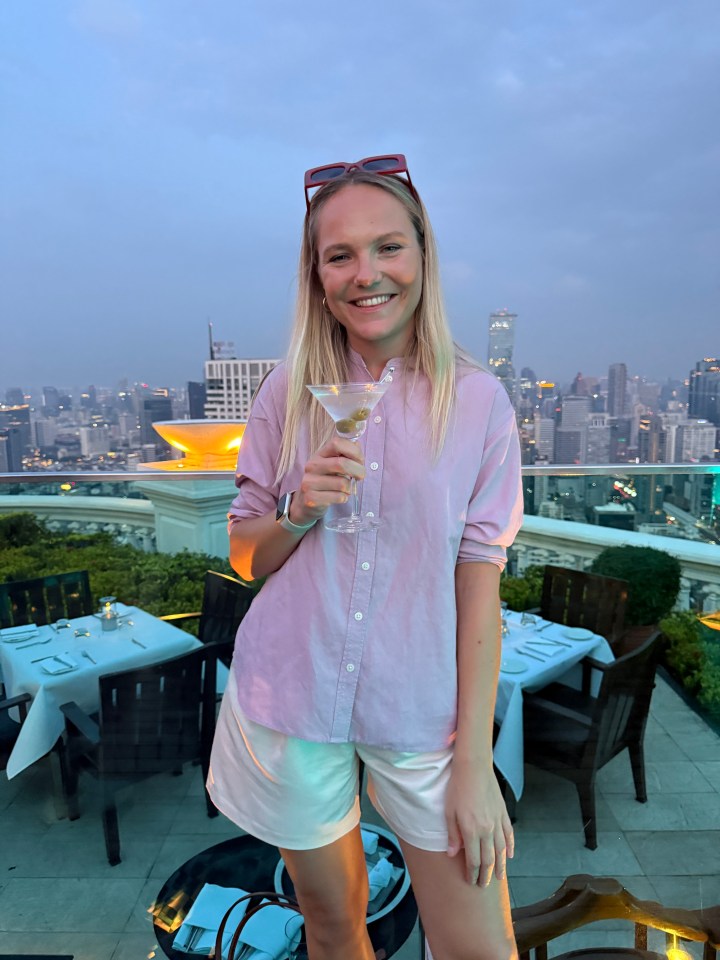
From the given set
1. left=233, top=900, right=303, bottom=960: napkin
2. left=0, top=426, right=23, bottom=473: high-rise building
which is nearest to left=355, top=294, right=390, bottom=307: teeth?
left=233, top=900, right=303, bottom=960: napkin

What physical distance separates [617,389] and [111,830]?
7.73 m

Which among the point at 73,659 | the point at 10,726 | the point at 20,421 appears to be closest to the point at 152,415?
the point at 20,421

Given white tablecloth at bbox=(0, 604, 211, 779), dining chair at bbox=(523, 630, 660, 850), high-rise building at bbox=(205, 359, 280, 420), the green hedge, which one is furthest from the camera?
high-rise building at bbox=(205, 359, 280, 420)

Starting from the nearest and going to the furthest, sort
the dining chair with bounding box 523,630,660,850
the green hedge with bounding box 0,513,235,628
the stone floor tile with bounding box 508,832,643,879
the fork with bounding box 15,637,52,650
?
the stone floor tile with bounding box 508,832,643,879, the dining chair with bounding box 523,630,660,850, the fork with bounding box 15,637,52,650, the green hedge with bounding box 0,513,235,628

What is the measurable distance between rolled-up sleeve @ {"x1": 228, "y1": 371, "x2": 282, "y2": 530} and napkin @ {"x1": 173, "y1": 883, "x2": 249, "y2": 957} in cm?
126

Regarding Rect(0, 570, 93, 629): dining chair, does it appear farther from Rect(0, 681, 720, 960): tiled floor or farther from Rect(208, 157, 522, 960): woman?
Rect(208, 157, 522, 960): woman

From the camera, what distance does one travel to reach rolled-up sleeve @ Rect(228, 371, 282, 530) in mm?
1067

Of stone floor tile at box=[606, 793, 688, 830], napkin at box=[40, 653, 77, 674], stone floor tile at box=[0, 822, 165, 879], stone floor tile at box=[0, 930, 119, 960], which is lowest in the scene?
stone floor tile at box=[0, 930, 119, 960]

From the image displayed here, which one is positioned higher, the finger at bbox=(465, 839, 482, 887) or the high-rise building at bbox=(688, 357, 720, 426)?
the high-rise building at bbox=(688, 357, 720, 426)

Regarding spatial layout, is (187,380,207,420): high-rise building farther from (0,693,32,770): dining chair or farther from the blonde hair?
the blonde hair

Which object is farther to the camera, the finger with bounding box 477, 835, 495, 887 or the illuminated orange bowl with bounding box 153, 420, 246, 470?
the illuminated orange bowl with bounding box 153, 420, 246, 470

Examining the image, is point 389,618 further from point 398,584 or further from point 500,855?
point 500,855

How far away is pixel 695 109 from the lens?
586 centimetres

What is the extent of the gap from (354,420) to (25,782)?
2.32 metres
